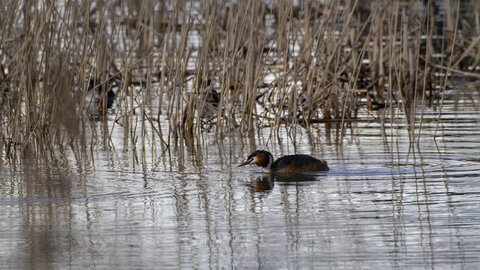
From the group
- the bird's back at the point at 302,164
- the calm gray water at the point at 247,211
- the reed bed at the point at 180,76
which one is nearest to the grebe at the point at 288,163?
the bird's back at the point at 302,164

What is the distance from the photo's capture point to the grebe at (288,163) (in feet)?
23.0

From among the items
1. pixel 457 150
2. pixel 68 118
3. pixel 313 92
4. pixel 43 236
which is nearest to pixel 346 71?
pixel 313 92

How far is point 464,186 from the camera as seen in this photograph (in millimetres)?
6324

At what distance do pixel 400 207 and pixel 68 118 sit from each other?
242cm

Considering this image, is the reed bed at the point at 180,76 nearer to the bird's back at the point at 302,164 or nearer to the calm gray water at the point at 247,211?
the calm gray water at the point at 247,211

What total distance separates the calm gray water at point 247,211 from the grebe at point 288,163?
11 cm

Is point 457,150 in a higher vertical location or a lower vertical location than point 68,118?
lower

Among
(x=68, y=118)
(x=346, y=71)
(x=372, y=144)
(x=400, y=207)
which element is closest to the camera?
(x=68, y=118)

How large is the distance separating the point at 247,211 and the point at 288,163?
1.46m

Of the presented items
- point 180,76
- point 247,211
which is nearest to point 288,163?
point 247,211

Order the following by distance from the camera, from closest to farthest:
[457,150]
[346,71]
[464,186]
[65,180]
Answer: [464,186]
[65,180]
[457,150]
[346,71]

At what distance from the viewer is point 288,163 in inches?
281

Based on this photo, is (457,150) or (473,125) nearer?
(457,150)

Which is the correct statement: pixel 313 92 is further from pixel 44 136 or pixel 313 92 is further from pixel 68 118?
pixel 68 118
